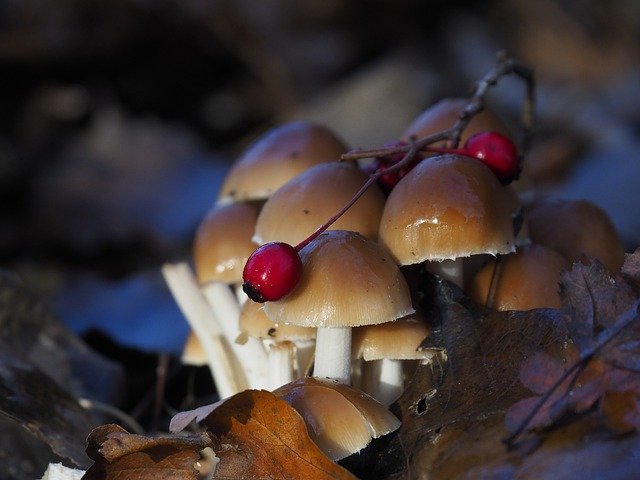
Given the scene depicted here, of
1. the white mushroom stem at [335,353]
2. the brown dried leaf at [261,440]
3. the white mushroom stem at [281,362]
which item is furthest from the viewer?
the white mushroom stem at [281,362]

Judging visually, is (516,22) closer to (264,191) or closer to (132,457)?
(264,191)

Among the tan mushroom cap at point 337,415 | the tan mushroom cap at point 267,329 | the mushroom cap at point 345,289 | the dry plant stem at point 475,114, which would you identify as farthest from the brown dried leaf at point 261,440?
the dry plant stem at point 475,114

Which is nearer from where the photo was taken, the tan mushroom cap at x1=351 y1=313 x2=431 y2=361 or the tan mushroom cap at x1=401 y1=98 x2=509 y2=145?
the tan mushroom cap at x1=351 y1=313 x2=431 y2=361

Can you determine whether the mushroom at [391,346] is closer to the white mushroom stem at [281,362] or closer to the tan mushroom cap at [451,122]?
the white mushroom stem at [281,362]

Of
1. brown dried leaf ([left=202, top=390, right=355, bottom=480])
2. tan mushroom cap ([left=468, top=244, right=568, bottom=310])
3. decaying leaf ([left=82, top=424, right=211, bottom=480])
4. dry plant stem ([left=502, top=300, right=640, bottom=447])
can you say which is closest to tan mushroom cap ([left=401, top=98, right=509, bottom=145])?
tan mushroom cap ([left=468, top=244, right=568, bottom=310])

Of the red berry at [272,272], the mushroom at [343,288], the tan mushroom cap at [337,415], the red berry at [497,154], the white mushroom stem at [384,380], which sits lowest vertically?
the white mushroom stem at [384,380]

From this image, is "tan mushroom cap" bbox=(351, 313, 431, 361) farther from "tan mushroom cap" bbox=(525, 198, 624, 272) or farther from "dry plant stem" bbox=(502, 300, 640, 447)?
"tan mushroom cap" bbox=(525, 198, 624, 272)

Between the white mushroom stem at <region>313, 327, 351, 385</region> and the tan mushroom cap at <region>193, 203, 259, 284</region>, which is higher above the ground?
the tan mushroom cap at <region>193, 203, 259, 284</region>
